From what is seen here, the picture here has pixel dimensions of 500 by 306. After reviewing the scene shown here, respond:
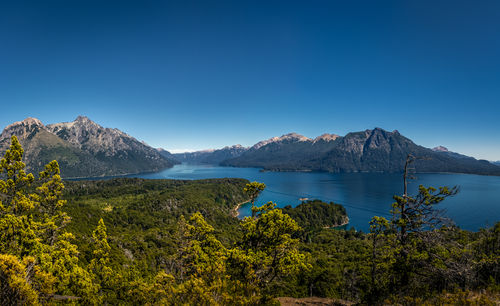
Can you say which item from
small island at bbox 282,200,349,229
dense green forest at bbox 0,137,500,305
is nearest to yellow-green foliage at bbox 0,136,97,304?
dense green forest at bbox 0,137,500,305

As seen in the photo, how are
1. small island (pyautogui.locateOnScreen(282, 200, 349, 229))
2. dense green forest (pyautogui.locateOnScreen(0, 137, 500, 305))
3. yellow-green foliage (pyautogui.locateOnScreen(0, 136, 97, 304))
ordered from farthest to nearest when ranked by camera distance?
small island (pyautogui.locateOnScreen(282, 200, 349, 229))
dense green forest (pyautogui.locateOnScreen(0, 137, 500, 305))
yellow-green foliage (pyautogui.locateOnScreen(0, 136, 97, 304))

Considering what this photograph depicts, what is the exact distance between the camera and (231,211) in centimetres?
17912

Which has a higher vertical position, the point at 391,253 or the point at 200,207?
the point at 391,253

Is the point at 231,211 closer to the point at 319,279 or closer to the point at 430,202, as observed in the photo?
the point at 319,279

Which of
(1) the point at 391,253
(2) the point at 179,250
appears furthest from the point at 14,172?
(1) the point at 391,253

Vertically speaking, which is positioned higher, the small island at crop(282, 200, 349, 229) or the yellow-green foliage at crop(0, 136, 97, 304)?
the yellow-green foliage at crop(0, 136, 97, 304)

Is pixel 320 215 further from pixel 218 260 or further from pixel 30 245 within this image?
pixel 30 245

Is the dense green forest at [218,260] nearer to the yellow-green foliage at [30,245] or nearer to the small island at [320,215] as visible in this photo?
the yellow-green foliage at [30,245]

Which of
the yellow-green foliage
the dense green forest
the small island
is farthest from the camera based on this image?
the small island

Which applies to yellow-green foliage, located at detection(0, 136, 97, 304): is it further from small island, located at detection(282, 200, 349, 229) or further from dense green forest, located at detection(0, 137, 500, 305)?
small island, located at detection(282, 200, 349, 229)

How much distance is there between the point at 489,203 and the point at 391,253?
210 m

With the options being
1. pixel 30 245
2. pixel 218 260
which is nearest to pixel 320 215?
pixel 218 260

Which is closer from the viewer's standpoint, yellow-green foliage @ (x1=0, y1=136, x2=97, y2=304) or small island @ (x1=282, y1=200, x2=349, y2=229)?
yellow-green foliage @ (x1=0, y1=136, x2=97, y2=304)

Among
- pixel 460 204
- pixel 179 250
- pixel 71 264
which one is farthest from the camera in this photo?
pixel 460 204
